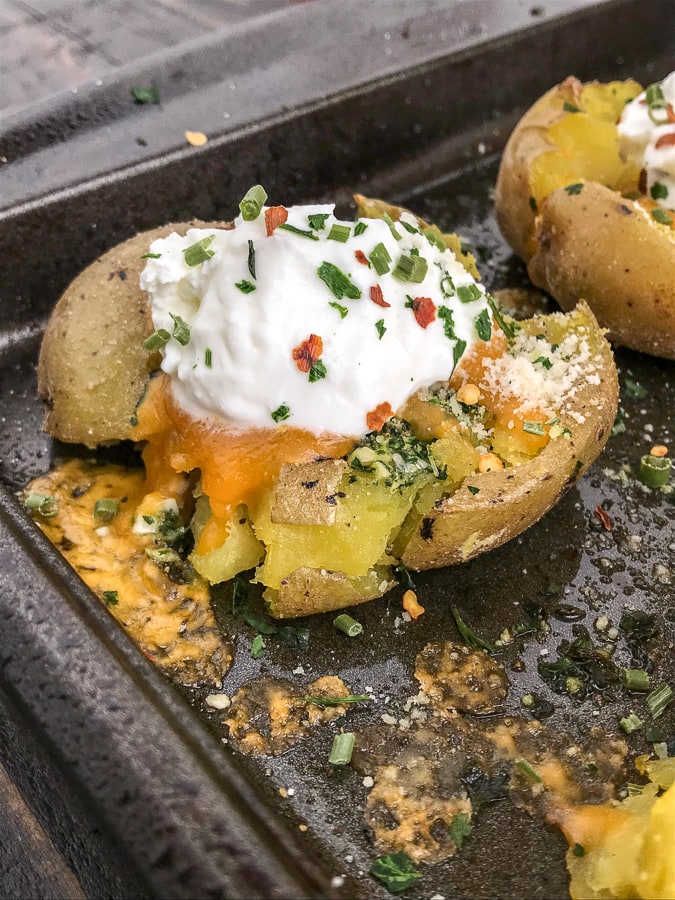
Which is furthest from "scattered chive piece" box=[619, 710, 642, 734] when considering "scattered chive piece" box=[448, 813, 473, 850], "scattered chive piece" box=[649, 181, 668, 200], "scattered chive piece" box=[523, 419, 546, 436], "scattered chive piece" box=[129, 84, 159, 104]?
"scattered chive piece" box=[129, 84, 159, 104]

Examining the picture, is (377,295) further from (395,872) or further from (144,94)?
(144,94)

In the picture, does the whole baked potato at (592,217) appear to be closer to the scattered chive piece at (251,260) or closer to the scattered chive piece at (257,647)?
the scattered chive piece at (251,260)

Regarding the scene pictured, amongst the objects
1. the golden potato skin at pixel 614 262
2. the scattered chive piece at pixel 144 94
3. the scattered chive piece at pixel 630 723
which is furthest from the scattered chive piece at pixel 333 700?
the scattered chive piece at pixel 144 94

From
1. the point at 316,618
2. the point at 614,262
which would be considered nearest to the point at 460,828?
the point at 316,618

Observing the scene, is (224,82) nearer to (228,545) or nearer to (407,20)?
(407,20)

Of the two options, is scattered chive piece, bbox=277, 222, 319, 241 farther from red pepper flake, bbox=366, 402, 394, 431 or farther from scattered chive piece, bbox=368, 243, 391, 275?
red pepper flake, bbox=366, 402, 394, 431

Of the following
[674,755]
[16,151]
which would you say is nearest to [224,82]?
[16,151]
